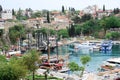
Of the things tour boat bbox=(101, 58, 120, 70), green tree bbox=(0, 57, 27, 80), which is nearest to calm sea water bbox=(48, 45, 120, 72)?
tour boat bbox=(101, 58, 120, 70)

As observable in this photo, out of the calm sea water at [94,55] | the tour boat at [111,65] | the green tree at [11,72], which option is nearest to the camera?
the green tree at [11,72]

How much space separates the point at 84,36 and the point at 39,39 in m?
10.4

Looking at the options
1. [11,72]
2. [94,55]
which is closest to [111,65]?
[94,55]

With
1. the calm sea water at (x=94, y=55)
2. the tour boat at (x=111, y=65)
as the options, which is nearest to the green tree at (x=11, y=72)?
the calm sea water at (x=94, y=55)

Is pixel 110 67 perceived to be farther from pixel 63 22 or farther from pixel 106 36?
pixel 63 22

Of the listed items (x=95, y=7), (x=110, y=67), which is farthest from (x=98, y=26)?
(x=95, y=7)

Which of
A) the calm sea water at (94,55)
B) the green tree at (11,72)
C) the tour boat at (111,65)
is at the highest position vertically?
the green tree at (11,72)

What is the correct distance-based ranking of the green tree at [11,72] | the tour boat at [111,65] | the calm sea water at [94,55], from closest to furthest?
the green tree at [11,72] → the tour boat at [111,65] → the calm sea water at [94,55]

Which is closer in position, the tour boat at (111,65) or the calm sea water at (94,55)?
the tour boat at (111,65)

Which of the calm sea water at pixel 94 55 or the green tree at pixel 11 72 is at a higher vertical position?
the green tree at pixel 11 72

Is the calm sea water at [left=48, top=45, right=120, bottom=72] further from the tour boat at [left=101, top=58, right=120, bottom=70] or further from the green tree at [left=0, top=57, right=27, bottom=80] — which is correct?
the green tree at [left=0, top=57, right=27, bottom=80]

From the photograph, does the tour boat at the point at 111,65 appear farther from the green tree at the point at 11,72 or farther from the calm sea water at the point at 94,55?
the green tree at the point at 11,72

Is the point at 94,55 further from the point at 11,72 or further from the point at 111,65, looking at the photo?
the point at 11,72

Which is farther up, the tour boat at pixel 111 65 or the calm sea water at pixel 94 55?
the tour boat at pixel 111 65
